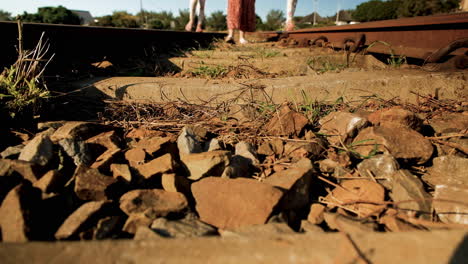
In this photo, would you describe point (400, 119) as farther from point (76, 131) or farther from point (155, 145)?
point (76, 131)

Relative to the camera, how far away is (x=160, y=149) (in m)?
1.33

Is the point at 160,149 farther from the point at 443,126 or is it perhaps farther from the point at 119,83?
the point at 443,126

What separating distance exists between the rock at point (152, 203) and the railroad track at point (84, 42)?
178 centimetres

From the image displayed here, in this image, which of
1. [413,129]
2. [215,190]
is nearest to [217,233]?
[215,190]

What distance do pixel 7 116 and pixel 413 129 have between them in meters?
2.46

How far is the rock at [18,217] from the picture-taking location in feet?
2.60

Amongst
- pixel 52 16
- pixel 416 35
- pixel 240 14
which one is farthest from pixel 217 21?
pixel 416 35

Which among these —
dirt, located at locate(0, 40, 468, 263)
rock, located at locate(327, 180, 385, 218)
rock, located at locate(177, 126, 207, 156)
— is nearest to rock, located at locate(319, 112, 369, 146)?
dirt, located at locate(0, 40, 468, 263)

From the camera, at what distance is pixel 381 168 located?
1.21 m

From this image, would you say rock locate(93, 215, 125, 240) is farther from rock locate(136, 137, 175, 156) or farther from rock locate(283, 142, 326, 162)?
rock locate(283, 142, 326, 162)

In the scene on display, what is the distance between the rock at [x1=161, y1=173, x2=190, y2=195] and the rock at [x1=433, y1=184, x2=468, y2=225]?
1.02 m

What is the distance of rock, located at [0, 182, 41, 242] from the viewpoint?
0.79 metres

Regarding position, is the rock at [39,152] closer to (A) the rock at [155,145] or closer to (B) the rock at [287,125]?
(A) the rock at [155,145]

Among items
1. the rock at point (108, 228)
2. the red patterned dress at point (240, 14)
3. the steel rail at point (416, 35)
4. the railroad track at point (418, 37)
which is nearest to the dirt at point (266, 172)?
the rock at point (108, 228)
